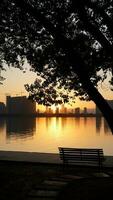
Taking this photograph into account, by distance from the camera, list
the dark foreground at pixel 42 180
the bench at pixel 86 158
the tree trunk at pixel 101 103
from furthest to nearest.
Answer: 1. the bench at pixel 86 158
2. the dark foreground at pixel 42 180
3. the tree trunk at pixel 101 103

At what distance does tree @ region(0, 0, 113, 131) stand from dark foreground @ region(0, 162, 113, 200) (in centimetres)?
246

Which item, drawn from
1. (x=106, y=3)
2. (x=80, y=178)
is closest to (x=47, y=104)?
(x=80, y=178)

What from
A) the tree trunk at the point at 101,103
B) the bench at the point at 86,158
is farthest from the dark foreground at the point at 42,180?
the tree trunk at the point at 101,103

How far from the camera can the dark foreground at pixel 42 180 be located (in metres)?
14.0

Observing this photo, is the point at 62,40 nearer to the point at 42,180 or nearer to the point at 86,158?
the point at 42,180

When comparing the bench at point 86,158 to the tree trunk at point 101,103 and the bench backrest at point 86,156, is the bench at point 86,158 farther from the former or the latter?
the tree trunk at point 101,103

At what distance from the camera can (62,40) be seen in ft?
45.5

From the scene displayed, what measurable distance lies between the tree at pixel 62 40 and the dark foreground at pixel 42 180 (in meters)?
2.46

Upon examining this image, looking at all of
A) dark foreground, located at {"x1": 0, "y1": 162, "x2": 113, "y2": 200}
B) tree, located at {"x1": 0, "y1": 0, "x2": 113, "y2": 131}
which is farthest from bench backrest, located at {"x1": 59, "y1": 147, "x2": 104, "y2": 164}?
tree, located at {"x1": 0, "y1": 0, "x2": 113, "y2": 131}

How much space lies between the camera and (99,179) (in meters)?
16.4

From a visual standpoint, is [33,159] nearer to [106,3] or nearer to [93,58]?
[93,58]

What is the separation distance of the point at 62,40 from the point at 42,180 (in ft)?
22.1

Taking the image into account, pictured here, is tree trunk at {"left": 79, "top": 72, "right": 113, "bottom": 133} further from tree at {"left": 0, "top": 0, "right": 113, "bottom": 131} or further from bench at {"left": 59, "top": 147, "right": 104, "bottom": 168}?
bench at {"left": 59, "top": 147, "right": 104, "bottom": 168}

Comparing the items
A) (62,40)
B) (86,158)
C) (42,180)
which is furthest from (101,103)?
(86,158)
